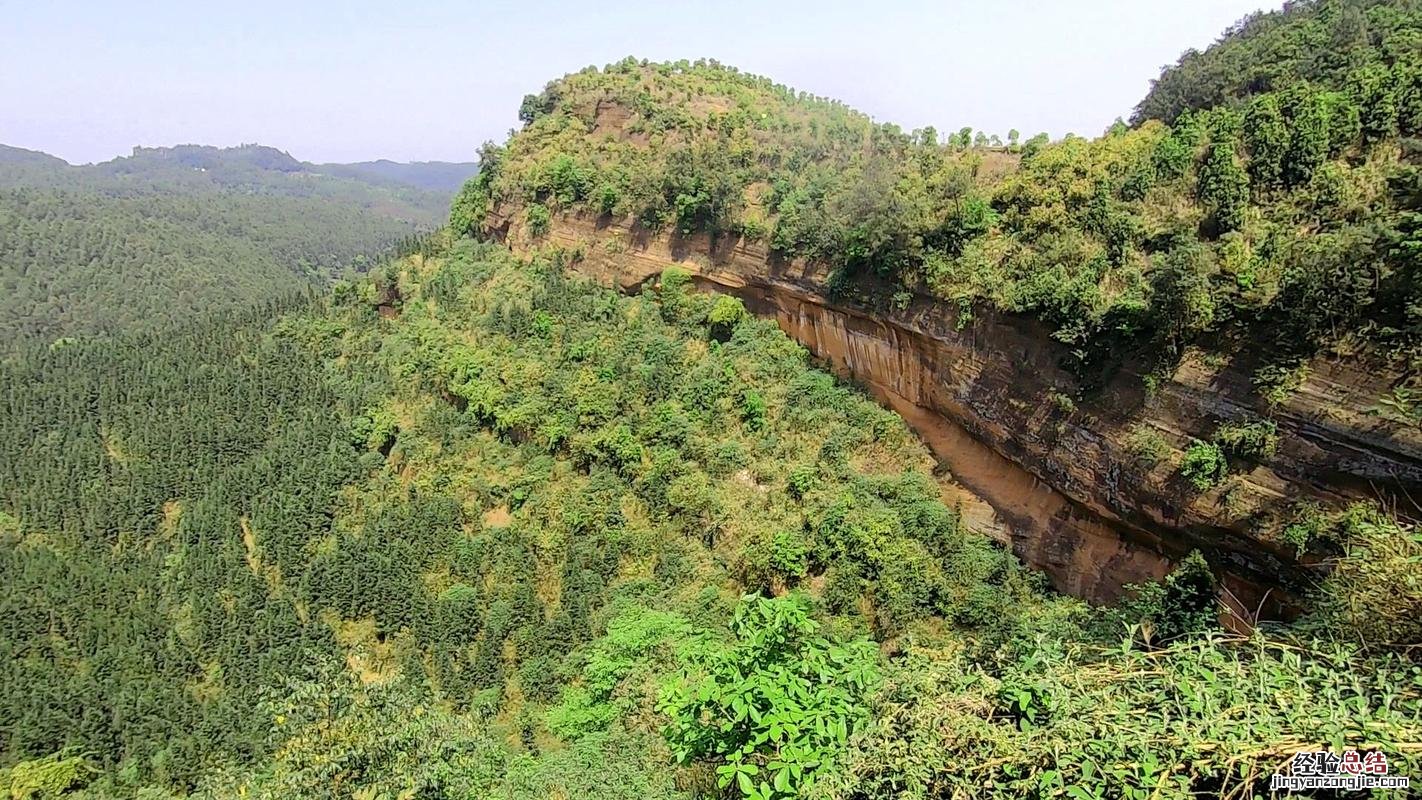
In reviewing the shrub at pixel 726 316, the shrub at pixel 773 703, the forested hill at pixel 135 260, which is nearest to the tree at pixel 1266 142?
the shrub at pixel 773 703

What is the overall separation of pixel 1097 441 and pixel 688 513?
10.5 metres

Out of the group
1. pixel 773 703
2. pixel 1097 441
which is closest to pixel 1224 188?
pixel 1097 441

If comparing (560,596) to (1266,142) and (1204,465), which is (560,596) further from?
(1266,142)

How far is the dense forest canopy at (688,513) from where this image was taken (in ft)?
17.2

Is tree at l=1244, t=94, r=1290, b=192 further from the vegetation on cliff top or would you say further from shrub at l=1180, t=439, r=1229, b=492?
shrub at l=1180, t=439, r=1229, b=492

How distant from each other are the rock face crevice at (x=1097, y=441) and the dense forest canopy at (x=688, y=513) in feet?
2.21

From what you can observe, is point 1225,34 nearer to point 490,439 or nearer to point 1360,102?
point 1360,102

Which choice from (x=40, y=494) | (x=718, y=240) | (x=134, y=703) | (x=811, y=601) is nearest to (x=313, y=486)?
(x=134, y=703)

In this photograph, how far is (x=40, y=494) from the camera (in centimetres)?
3069

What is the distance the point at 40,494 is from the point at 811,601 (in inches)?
1367

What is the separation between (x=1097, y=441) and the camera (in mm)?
14344

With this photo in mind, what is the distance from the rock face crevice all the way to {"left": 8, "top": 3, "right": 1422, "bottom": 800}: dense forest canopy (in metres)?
0.68

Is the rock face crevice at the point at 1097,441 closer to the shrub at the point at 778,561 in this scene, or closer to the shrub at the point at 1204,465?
the shrub at the point at 1204,465

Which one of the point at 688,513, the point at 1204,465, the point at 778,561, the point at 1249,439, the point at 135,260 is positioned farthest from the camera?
the point at 135,260
